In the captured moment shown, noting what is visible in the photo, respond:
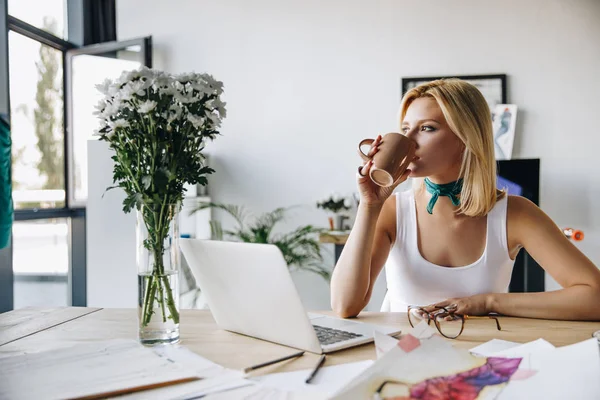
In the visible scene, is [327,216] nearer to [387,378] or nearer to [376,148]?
[376,148]

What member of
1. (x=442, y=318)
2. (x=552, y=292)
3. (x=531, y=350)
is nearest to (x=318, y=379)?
(x=531, y=350)

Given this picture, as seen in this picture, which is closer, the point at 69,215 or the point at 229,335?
the point at 229,335

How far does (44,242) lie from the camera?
3.56 m

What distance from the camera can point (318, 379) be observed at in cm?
78

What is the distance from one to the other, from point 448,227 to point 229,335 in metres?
0.70

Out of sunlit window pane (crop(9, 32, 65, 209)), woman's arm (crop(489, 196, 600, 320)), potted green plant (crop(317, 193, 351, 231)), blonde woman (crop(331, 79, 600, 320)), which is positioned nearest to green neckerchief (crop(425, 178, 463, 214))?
blonde woman (crop(331, 79, 600, 320))

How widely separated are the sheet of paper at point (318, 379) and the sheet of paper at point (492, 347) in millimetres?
190

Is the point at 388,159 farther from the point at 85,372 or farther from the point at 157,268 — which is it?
the point at 85,372

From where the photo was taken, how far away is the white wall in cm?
361

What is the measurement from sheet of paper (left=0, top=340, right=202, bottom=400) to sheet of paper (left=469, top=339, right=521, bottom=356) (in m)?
0.45

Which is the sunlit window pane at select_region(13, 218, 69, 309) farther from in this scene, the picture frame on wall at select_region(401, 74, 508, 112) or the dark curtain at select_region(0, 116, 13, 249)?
the picture frame on wall at select_region(401, 74, 508, 112)

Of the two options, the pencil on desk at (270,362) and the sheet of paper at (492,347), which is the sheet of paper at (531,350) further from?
the pencil on desk at (270,362)

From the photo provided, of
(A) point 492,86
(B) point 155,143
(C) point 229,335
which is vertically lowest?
(C) point 229,335

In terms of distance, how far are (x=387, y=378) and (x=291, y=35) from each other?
11.8 ft
